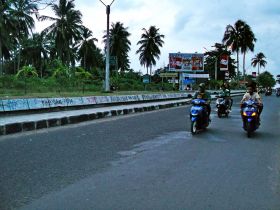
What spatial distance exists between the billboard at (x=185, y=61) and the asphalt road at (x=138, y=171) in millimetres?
52760

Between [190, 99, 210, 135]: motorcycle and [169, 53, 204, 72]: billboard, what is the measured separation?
51.1m

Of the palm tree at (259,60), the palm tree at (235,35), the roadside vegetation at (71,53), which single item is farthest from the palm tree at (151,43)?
the palm tree at (259,60)

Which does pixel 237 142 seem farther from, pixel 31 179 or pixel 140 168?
pixel 31 179

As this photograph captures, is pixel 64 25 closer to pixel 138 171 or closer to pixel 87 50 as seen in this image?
pixel 87 50

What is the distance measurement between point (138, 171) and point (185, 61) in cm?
5878

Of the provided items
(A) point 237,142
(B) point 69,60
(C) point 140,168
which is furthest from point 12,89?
(B) point 69,60

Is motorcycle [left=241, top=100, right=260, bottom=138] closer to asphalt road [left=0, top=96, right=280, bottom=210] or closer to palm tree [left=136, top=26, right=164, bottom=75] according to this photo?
asphalt road [left=0, top=96, right=280, bottom=210]

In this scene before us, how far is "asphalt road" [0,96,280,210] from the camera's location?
5.25m

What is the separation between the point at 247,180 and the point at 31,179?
10.6 feet

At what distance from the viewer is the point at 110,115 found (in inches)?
749

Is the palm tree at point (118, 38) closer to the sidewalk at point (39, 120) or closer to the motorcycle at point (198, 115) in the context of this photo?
the sidewalk at point (39, 120)

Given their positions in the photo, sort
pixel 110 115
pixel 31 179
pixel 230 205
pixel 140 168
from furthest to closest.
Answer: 1. pixel 110 115
2. pixel 140 168
3. pixel 31 179
4. pixel 230 205

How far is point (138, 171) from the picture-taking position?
7.01m

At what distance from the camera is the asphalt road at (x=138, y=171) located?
5246 millimetres
